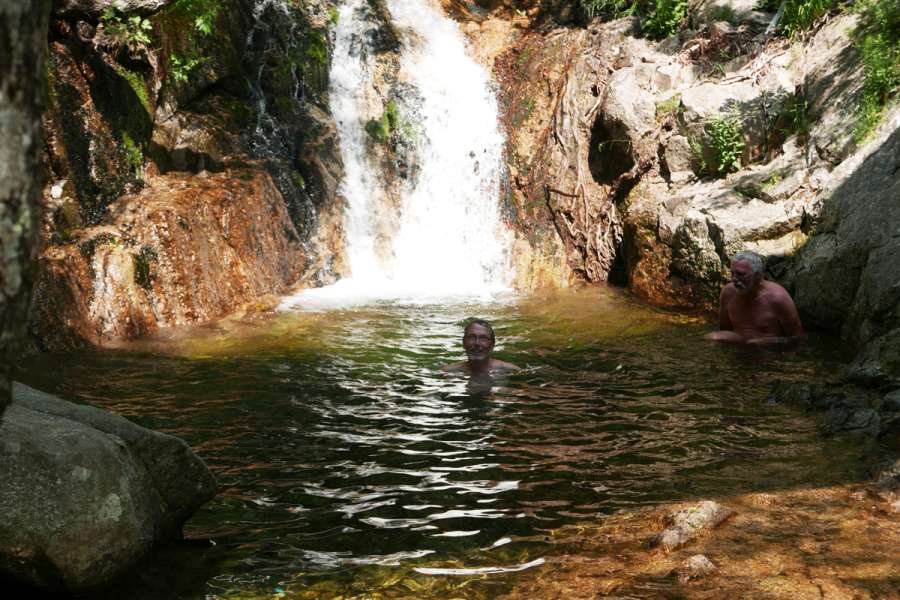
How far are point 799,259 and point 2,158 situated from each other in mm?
9333

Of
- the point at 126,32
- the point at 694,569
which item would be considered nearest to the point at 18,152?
the point at 694,569

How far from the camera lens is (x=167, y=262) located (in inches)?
396

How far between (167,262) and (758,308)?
22.7 feet

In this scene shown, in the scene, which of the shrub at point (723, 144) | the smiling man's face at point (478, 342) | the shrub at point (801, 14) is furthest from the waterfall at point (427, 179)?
the smiling man's face at point (478, 342)

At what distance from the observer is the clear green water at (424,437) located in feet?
13.2

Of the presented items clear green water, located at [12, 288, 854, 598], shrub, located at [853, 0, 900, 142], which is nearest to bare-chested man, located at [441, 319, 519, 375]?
clear green water, located at [12, 288, 854, 598]

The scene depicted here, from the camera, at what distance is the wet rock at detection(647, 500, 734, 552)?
3846 mm

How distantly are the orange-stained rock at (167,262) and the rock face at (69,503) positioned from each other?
17.9 ft

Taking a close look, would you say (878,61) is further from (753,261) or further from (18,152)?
(18,152)

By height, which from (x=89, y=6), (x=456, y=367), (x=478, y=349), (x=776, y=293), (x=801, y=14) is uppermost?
(x=801, y=14)

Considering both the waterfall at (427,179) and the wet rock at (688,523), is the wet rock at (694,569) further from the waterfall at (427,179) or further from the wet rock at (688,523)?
the waterfall at (427,179)

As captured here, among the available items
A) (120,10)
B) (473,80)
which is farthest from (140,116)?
(473,80)

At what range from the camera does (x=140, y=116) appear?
430 inches

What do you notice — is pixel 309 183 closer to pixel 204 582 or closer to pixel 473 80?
pixel 473 80
